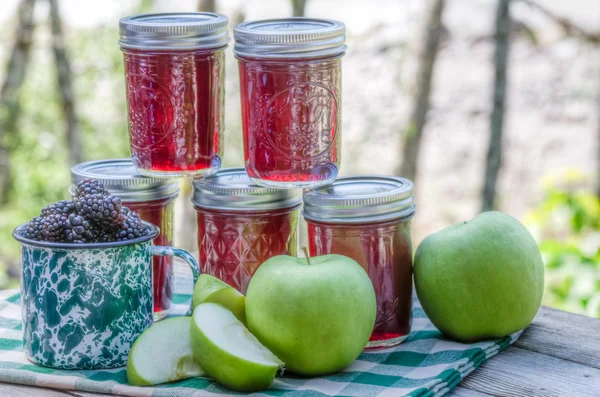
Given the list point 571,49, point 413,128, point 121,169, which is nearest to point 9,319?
point 121,169

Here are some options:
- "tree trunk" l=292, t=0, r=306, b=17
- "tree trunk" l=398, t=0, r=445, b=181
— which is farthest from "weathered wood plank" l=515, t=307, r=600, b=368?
"tree trunk" l=398, t=0, r=445, b=181

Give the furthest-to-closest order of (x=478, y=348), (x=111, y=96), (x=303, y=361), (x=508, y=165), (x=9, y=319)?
(x=508, y=165)
(x=111, y=96)
(x=9, y=319)
(x=478, y=348)
(x=303, y=361)

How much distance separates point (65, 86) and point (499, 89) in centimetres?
165

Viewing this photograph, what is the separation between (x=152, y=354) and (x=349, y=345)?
29cm

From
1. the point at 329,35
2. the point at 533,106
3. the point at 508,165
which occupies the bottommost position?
the point at 508,165

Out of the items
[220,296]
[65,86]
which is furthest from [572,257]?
[65,86]

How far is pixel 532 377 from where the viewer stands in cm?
118

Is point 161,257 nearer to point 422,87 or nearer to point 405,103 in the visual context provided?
point 422,87

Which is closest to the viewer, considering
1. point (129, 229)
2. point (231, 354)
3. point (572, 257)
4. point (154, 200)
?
point (231, 354)

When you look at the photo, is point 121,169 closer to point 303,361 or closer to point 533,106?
point 303,361

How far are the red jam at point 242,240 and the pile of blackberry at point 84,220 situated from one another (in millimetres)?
226

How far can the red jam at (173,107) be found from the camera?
130cm

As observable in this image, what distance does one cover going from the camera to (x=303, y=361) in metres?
1.15

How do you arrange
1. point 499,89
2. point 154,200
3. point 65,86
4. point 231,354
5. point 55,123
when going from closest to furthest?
point 231,354, point 154,200, point 499,89, point 65,86, point 55,123
